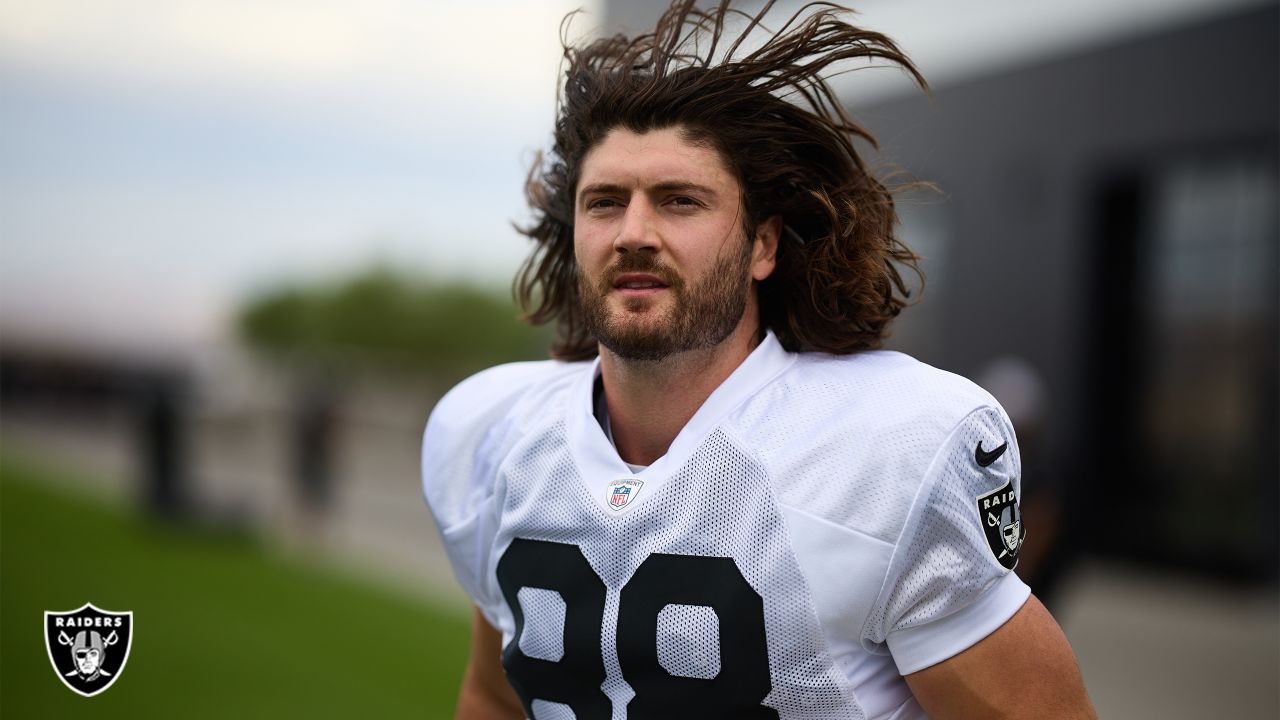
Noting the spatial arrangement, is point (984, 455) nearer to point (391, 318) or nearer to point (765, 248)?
point (765, 248)

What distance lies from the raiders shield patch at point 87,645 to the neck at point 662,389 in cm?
146

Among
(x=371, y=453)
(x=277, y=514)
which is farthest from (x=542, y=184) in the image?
(x=371, y=453)

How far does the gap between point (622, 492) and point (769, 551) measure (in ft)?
1.08

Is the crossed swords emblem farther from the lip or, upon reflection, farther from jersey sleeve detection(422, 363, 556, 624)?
the lip

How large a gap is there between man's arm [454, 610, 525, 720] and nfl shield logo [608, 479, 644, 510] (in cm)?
62

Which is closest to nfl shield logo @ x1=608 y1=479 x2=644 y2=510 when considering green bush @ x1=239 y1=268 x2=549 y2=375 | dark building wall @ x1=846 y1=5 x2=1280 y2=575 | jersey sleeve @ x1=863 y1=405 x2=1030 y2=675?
jersey sleeve @ x1=863 y1=405 x2=1030 y2=675

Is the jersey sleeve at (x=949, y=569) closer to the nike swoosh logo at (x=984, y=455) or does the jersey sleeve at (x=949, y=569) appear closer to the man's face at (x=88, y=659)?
the nike swoosh logo at (x=984, y=455)

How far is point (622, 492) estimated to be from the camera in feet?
7.06

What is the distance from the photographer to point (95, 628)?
2.94 meters

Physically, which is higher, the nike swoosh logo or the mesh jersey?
the nike swoosh logo

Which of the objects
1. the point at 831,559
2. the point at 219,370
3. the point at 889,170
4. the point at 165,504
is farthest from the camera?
the point at 219,370

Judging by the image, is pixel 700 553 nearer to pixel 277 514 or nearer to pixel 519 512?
pixel 519 512

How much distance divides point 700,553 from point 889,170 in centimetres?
118

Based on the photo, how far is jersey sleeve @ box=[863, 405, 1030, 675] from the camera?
1.89m
